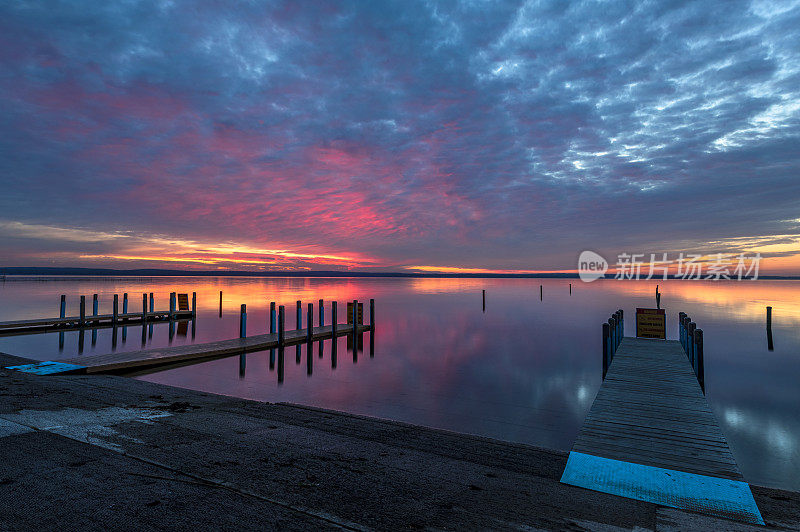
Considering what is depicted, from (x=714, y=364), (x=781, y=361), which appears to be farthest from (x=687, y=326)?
(x=781, y=361)

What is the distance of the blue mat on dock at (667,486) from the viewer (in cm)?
493

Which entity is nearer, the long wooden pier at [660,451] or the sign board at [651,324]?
the long wooden pier at [660,451]

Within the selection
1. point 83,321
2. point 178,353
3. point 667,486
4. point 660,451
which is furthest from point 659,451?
point 83,321

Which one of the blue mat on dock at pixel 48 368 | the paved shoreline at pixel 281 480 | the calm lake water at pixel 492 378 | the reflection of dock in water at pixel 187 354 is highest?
the paved shoreline at pixel 281 480

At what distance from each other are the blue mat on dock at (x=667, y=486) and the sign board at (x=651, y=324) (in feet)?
61.1

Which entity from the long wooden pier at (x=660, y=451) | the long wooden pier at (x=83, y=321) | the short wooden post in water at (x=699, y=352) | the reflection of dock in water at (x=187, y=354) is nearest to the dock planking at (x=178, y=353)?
the reflection of dock in water at (x=187, y=354)

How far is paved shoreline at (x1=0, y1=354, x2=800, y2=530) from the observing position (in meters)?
4.16

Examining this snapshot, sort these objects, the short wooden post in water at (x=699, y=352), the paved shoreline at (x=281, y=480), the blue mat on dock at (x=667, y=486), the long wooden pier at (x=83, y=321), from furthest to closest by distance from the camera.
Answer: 1. the long wooden pier at (x=83, y=321)
2. the short wooden post in water at (x=699, y=352)
3. the blue mat on dock at (x=667, y=486)
4. the paved shoreline at (x=281, y=480)

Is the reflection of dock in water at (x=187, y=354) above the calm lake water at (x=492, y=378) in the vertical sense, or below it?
above

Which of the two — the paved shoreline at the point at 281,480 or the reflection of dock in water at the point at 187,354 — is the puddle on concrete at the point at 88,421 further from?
the reflection of dock in water at the point at 187,354

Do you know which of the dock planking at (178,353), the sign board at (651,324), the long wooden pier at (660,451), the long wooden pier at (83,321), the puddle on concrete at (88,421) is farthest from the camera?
the long wooden pier at (83,321)

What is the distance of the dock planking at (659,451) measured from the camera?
525 centimetres

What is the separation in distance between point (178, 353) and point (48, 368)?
18.9 ft

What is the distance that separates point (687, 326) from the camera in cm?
1808
